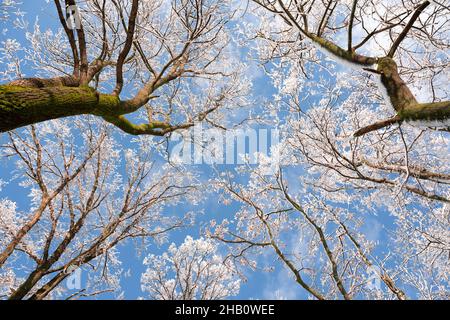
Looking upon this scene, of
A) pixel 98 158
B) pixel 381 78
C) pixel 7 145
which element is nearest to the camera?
pixel 381 78

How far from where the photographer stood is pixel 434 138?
568 centimetres

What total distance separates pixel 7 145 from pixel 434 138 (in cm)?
801

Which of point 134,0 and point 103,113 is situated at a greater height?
point 134,0

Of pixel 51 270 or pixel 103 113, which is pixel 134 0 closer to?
pixel 103 113
